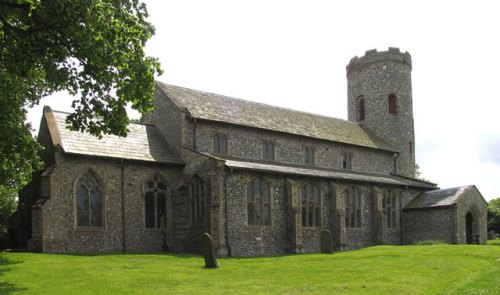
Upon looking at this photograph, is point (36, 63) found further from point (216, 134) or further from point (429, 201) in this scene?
point (429, 201)

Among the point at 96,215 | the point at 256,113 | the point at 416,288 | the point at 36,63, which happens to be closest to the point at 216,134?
the point at 256,113

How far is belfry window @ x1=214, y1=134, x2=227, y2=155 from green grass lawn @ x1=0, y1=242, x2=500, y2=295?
8.42 meters

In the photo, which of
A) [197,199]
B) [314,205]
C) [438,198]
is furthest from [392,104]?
[197,199]

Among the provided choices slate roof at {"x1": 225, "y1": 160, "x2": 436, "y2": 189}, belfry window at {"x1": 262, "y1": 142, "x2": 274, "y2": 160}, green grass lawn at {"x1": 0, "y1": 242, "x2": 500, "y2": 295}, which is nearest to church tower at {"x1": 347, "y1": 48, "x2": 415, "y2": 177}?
slate roof at {"x1": 225, "y1": 160, "x2": 436, "y2": 189}

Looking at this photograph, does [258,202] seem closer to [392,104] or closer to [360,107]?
[360,107]

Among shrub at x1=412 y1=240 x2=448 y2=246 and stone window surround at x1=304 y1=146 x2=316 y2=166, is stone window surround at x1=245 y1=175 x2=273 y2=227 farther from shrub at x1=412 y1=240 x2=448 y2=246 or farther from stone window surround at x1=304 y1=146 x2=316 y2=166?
shrub at x1=412 y1=240 x2=448 y2=246

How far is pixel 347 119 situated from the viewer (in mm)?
48375

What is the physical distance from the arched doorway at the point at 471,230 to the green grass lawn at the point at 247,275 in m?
13.1

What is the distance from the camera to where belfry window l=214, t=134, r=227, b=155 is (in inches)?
1227

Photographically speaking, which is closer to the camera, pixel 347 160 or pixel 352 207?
pixel 352 207

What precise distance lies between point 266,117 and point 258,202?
8.39m

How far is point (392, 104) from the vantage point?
46250 mm

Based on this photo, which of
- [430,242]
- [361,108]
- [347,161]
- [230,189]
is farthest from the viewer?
[361,108]

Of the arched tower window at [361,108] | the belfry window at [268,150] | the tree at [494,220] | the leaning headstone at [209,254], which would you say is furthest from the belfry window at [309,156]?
the tree at [494,220]
